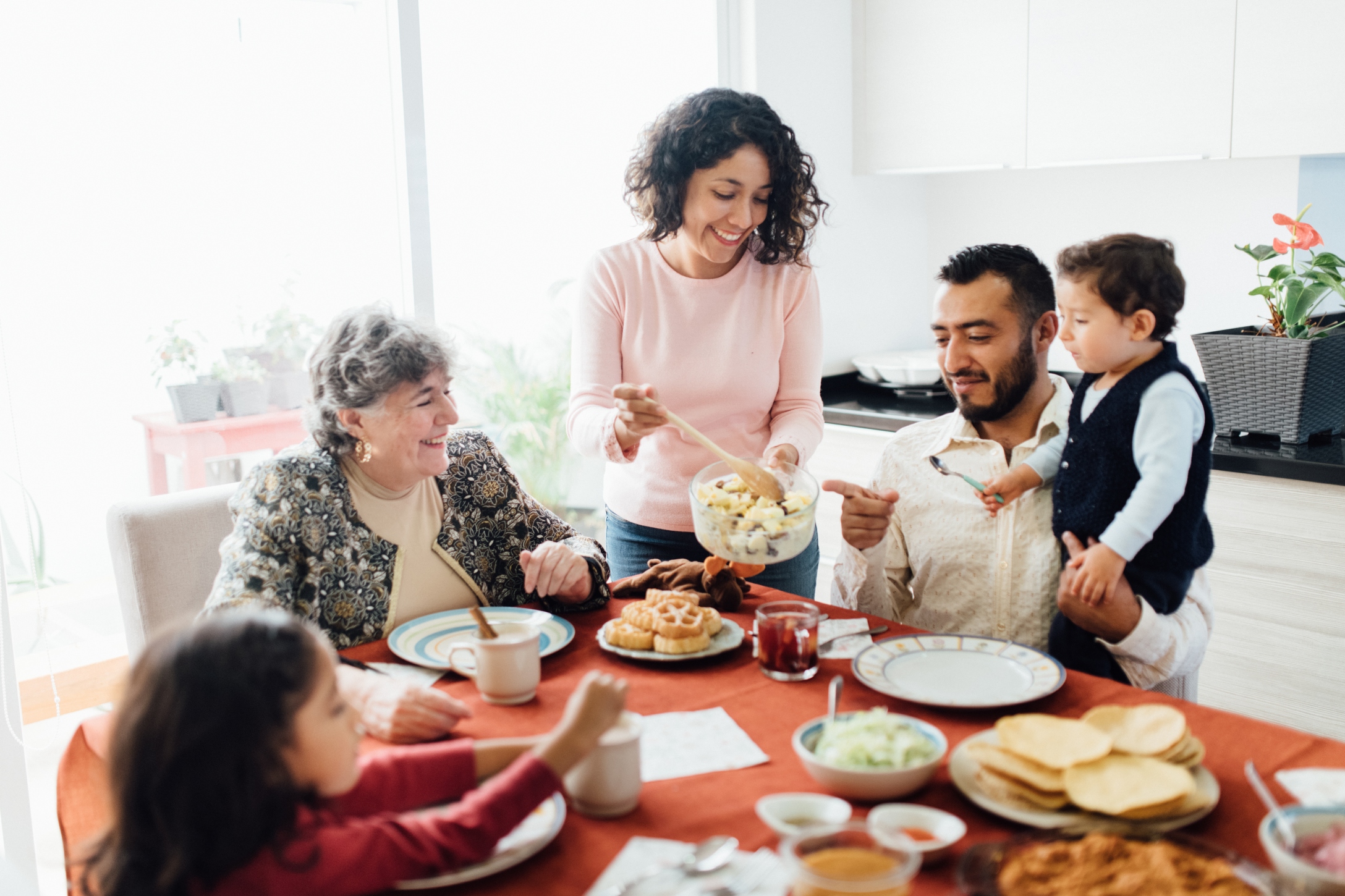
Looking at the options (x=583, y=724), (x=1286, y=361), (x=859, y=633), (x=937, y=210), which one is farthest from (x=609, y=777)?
(x=937, y=210)

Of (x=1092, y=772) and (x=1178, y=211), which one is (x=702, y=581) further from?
(x=1178, y=211)

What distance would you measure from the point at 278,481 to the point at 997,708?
113 cm

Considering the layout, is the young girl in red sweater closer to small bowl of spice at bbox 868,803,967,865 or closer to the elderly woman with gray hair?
small bowl of spice at bbox 868,803,967,865

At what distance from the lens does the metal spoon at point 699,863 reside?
3.17ft

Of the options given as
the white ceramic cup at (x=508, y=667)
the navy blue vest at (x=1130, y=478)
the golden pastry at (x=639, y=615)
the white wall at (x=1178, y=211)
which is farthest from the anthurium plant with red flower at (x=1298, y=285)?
the white ceramic cup at (x=508, y=667)

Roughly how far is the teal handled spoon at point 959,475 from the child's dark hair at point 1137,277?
0.35 meters

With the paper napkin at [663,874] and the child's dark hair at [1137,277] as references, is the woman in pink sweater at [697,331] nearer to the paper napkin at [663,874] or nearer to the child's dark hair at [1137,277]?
the child's dark hair at [1137,277]

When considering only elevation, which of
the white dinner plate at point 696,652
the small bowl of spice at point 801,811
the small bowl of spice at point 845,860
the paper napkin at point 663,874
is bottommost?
the paper napkin at point 663,874

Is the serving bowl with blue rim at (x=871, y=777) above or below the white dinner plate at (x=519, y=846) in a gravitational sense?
above

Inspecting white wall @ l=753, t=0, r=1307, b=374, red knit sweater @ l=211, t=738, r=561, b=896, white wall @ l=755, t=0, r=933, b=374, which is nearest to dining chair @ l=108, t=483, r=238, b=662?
red knit sweater @ l=211, t=738, r=561, b=896

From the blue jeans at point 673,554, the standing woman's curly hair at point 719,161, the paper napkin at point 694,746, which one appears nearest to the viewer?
the paper napkin at point 694,746

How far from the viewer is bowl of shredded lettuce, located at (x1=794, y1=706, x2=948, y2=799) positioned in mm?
1103

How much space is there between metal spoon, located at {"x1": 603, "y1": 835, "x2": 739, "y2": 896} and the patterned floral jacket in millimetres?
825

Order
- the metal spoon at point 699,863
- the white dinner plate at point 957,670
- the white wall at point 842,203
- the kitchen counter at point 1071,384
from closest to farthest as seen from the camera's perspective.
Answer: the metal spoon at point 699,863
the white dinner plate at point 957,670
the kitchen counter at point 1071,384
the white wall at point 842,203
